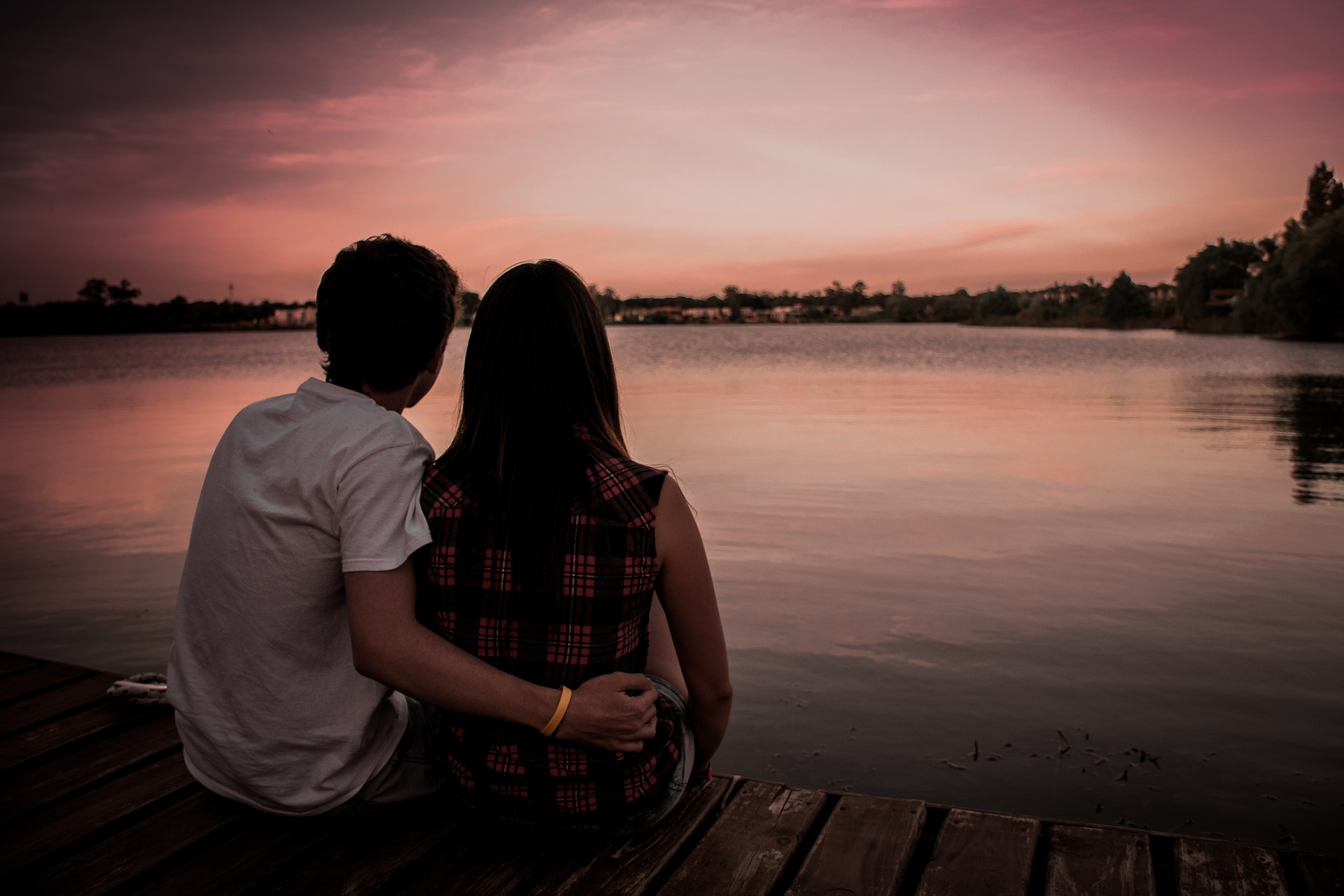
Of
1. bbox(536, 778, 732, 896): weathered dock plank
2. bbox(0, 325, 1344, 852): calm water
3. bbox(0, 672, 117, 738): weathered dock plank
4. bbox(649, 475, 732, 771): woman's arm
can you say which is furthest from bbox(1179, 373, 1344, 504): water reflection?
bbox(0, 672, 117, 738): weathered dock plank

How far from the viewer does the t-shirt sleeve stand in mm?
1971

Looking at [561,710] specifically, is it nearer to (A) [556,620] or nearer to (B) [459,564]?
(A) [556,620]

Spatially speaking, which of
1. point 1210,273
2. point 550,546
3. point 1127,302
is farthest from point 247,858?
point 1127,302

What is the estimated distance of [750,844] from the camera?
8.18 ft

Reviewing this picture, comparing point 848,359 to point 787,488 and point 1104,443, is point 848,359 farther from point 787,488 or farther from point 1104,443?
point 787,488

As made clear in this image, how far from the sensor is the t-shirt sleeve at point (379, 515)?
1.97 meters

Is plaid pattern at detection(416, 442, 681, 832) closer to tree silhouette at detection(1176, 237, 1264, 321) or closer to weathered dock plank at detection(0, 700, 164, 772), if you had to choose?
weathered dock plank at detection(0, 700, 164, 772)

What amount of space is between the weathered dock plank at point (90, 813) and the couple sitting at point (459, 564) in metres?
0.65

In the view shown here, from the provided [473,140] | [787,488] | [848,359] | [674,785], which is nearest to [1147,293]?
[848,359]

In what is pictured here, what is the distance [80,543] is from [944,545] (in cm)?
859

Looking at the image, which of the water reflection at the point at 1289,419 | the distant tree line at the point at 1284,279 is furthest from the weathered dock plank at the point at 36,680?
the distant tree line at the point at 1284,279

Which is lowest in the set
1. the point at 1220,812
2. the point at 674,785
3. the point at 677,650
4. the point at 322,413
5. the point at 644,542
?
the point at 1220,812

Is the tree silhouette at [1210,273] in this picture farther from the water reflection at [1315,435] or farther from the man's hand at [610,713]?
the man's hand at [610,713]

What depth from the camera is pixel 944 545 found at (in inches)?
327
